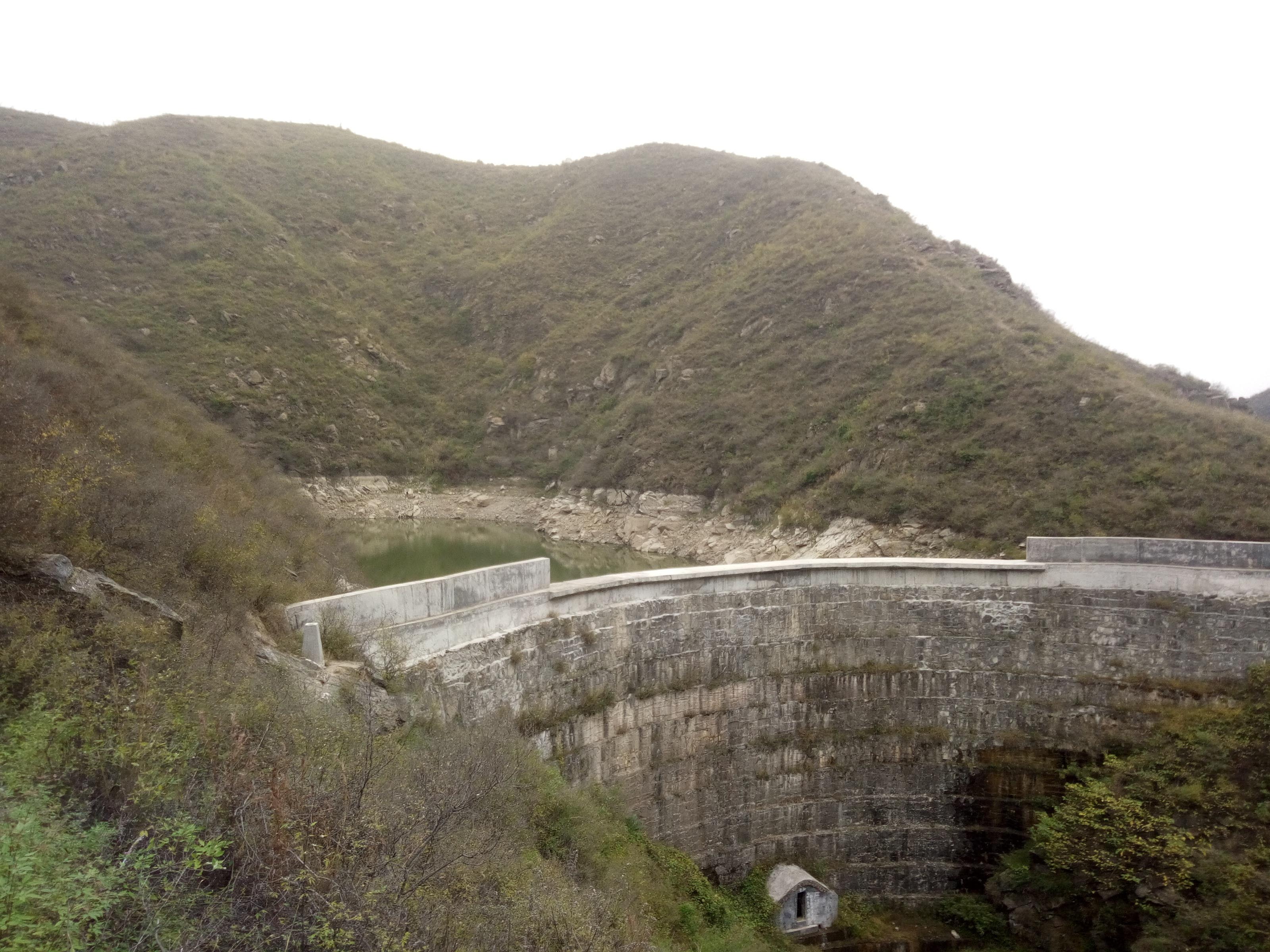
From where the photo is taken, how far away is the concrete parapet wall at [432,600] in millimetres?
9750

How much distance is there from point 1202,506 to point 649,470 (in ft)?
73.9

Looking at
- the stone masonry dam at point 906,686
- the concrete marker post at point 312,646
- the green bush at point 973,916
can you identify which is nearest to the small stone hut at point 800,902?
the stone masonry dam at point 906,686

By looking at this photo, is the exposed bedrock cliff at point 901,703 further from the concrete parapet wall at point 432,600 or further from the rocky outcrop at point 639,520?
the rocky outcrop at point 639,520

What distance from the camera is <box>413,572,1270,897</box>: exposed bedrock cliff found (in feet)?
46.9

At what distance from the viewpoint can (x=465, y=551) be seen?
30375 millimetres

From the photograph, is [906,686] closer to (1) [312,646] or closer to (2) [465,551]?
(1) [312,646]

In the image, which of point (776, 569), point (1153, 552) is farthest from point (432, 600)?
point (1153, 552)

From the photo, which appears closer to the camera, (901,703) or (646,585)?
(646,585)

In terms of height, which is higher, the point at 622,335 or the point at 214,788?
the point at 622,335

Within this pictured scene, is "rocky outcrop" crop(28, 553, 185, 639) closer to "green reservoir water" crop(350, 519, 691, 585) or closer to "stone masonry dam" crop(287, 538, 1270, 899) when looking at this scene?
"stone masonry dam" crop(287, 538, 1270, 899)

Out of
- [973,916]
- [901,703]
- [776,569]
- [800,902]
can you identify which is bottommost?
[973,916]

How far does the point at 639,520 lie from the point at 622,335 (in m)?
18.1

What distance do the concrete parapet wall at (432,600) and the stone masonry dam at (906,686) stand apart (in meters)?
1.98

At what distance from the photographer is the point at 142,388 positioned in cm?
1925
